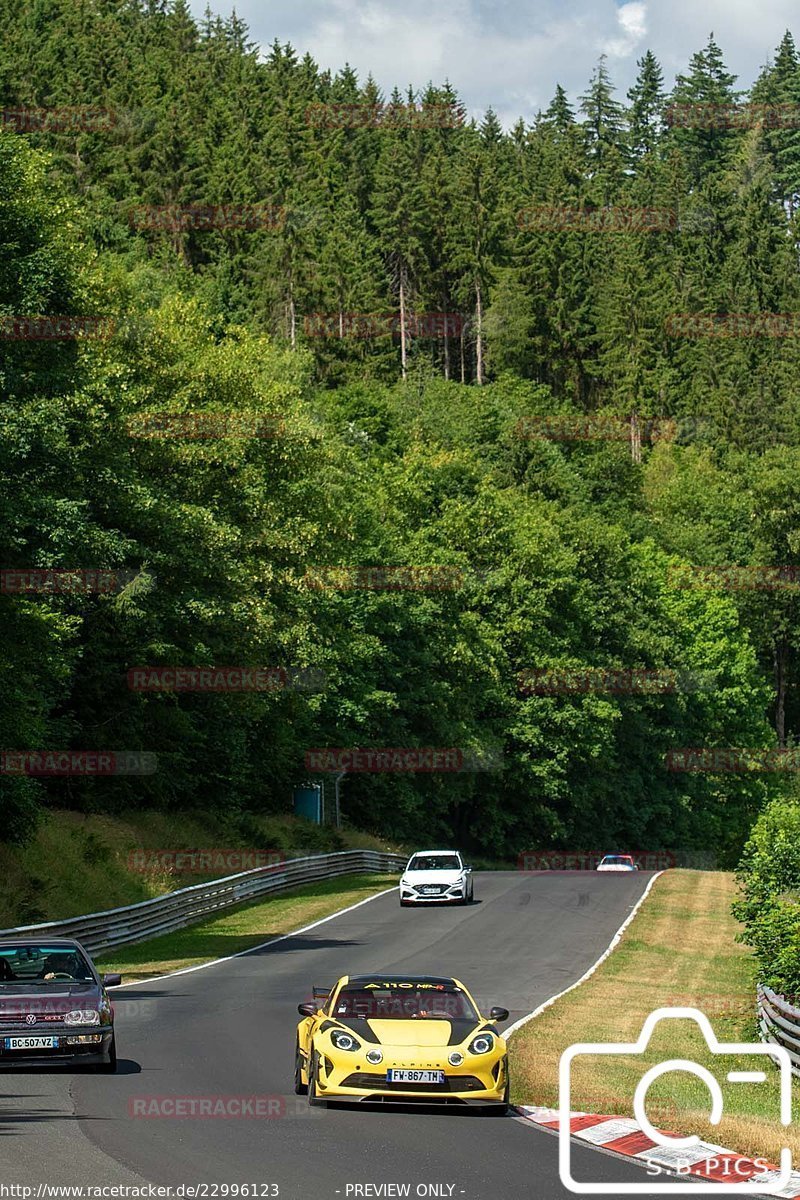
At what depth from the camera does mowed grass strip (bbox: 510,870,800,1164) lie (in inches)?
617

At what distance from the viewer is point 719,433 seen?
14100 cm

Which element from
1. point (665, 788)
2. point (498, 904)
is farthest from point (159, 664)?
point (665, 788)

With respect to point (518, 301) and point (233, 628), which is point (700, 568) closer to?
point (518, 301)

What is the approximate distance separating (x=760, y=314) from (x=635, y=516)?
4497cm
